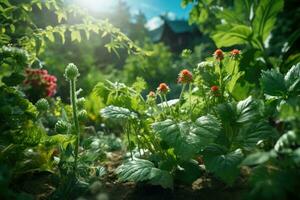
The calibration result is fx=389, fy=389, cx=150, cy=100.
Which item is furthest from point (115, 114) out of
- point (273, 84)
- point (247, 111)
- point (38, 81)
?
point (38, 81)

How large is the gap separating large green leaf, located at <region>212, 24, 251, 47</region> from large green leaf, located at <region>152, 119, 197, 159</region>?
1832 millimetres

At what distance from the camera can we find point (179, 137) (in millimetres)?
1846

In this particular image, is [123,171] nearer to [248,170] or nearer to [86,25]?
[248,170]

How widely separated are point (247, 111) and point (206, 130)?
266 mm

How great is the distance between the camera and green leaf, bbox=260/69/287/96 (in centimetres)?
202

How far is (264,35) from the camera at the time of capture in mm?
3736

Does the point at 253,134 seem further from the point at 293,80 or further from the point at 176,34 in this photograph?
the point at 176,34

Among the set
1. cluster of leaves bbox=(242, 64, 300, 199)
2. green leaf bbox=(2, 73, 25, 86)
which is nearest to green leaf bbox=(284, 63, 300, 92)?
cluster of leaves bbox=(242, 64, 300, 199)

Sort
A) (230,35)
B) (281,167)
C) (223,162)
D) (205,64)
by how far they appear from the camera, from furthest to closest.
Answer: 1. (230,35)
2. (205,64)
3. (223,162)
4. (281,167)

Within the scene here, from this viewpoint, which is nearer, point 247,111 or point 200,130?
point 200,130

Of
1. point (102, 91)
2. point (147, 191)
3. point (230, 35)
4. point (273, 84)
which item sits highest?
point (230, 35)

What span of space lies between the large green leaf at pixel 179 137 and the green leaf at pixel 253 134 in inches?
11.5

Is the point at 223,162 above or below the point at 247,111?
below

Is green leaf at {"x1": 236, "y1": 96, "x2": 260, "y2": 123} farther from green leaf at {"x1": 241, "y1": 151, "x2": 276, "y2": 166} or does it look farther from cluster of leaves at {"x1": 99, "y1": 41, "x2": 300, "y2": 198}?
green leaf at {"x1": 241, "y1": 151, "x2": 276, "y2": 166}
